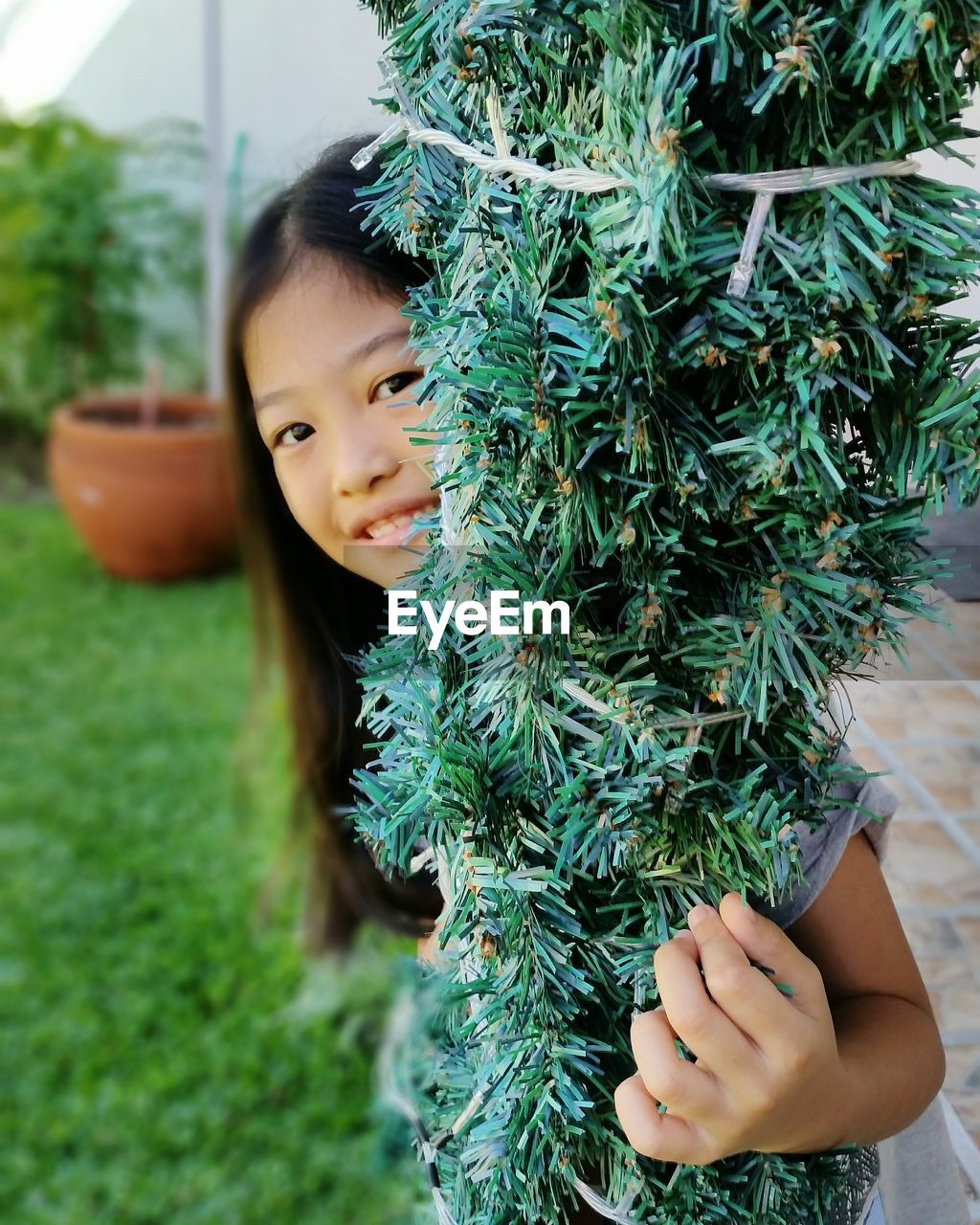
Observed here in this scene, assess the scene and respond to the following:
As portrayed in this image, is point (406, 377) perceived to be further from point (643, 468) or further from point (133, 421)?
point (133, 421)

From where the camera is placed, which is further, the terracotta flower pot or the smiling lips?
the terracotta flower pot

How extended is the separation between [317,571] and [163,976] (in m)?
1.05

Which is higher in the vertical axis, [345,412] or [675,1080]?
[345,412]

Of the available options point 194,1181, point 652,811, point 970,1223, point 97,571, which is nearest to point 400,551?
point 652,811

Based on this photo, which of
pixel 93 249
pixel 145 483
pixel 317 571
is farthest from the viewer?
pixel 93 249

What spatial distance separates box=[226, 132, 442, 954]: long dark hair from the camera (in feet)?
1.98

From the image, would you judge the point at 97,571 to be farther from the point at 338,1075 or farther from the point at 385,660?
the point at 385,660

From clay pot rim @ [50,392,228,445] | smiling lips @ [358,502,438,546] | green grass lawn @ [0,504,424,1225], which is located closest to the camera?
smiling lips @ [358,502,438,546]

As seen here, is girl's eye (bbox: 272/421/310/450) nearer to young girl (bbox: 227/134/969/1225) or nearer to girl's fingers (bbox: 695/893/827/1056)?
young girl (bbox: 227/134/969/1225)

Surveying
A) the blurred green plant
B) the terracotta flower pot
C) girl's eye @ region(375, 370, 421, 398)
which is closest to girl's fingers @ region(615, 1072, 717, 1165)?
girl's eye @ region(375, 370, 421, 398)

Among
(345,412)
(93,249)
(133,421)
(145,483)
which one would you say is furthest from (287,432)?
(93,249)

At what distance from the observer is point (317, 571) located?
0.78 m

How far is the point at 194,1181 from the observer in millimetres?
1319

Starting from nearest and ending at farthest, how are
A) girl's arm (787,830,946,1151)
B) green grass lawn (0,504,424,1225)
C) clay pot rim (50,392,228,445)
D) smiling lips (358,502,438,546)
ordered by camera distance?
girl's arm (787,830,946,1151)
smiling lips (358,502,438,546)
green grass lawn (0,504,424,1225)
clay pot rim (50,392,228,445)
